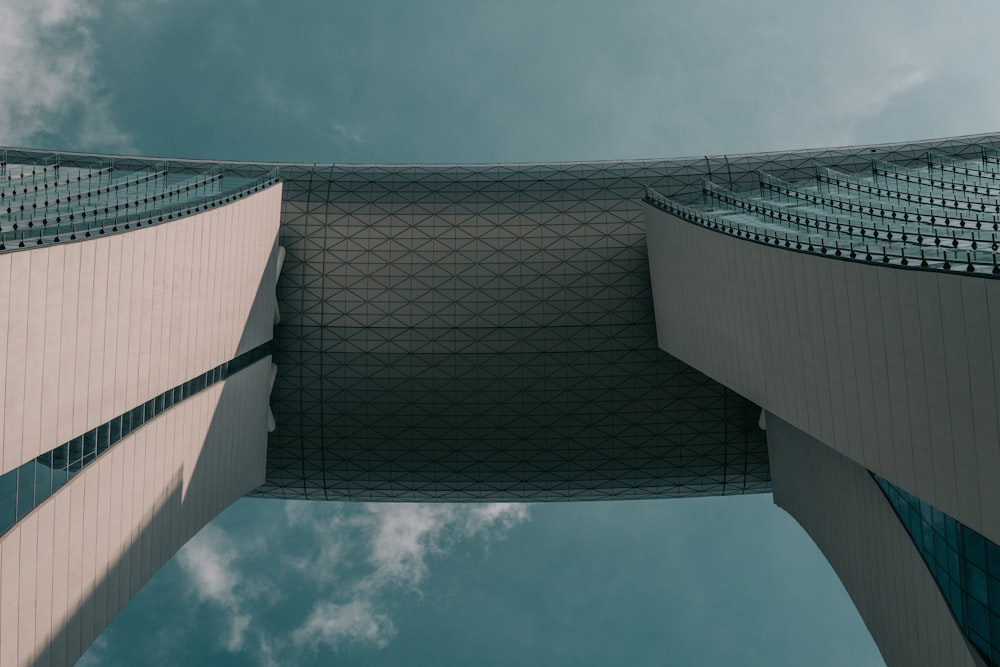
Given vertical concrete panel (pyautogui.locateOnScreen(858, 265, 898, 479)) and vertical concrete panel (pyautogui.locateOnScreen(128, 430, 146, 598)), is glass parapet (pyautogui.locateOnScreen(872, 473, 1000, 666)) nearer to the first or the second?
vertical concrete panel (pyautogui.locateOnScreen(858, 265, 898, 479))

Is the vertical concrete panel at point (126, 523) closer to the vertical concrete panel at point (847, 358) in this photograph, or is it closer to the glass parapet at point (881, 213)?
the vertical concrete panel at point (847, 358)

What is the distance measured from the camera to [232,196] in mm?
29125

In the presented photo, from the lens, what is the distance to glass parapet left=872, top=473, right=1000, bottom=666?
1678 cm

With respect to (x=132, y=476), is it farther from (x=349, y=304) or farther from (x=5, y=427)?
(x=349, y=304)

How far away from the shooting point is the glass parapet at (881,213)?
16.6 metres

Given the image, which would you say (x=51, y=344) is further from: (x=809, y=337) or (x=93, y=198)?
(x=809, y=337)

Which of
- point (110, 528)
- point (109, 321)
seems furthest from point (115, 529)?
point (109, 321)

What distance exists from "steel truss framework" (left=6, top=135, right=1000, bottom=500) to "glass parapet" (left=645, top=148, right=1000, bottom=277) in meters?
4.19

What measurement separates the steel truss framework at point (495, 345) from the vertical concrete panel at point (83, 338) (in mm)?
20805

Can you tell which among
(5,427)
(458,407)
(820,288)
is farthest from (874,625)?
(5,427)

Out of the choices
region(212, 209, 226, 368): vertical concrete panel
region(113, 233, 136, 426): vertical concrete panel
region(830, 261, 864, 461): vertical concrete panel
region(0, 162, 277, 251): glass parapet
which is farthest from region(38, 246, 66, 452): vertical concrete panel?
region(830, 261, 864, 461): vertical concrete panel

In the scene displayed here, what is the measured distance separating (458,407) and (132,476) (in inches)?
770

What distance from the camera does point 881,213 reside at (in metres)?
24.2

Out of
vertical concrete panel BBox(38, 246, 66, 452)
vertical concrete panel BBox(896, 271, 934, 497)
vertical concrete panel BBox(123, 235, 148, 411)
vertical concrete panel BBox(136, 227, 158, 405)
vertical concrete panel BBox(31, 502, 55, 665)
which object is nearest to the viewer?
vertical concrete panel BBox(896, 271, 934, 497)
